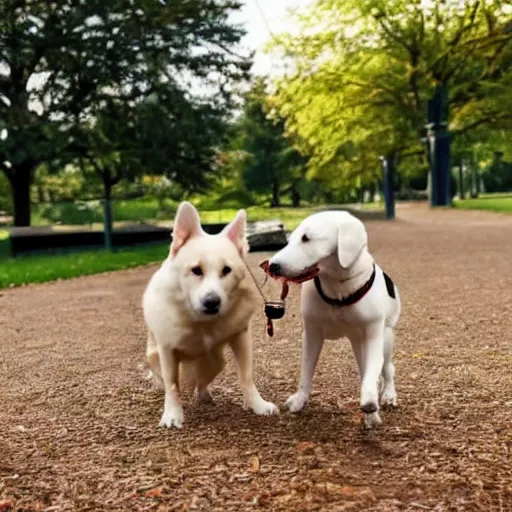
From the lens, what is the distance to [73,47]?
81.8ft

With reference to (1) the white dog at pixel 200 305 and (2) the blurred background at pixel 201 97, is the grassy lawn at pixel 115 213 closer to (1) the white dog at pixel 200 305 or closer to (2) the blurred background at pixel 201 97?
(2) the blurred background at pixel 201 97

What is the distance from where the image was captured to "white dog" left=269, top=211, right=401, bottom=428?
3725 mm

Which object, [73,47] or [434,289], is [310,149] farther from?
[434,289]

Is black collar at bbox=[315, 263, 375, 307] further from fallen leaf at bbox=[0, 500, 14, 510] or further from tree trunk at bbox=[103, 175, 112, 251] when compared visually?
tree trunk at bbox=[103, 175, 112, 251]

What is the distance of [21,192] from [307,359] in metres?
24.5

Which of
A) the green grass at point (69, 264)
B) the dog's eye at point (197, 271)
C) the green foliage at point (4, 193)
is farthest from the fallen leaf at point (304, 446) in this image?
the green foliage at point (4, 193)

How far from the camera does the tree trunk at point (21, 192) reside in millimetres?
25922

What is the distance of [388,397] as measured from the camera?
4461mm

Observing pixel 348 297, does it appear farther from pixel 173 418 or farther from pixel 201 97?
pixel 201 97

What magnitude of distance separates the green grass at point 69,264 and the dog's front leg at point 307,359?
10073mm

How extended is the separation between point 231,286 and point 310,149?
3442cm

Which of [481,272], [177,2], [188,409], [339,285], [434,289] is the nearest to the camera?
[339,285]

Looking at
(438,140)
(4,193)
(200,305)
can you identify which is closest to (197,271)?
(200,305)

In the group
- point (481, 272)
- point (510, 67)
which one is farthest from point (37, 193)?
point (481, 272)
